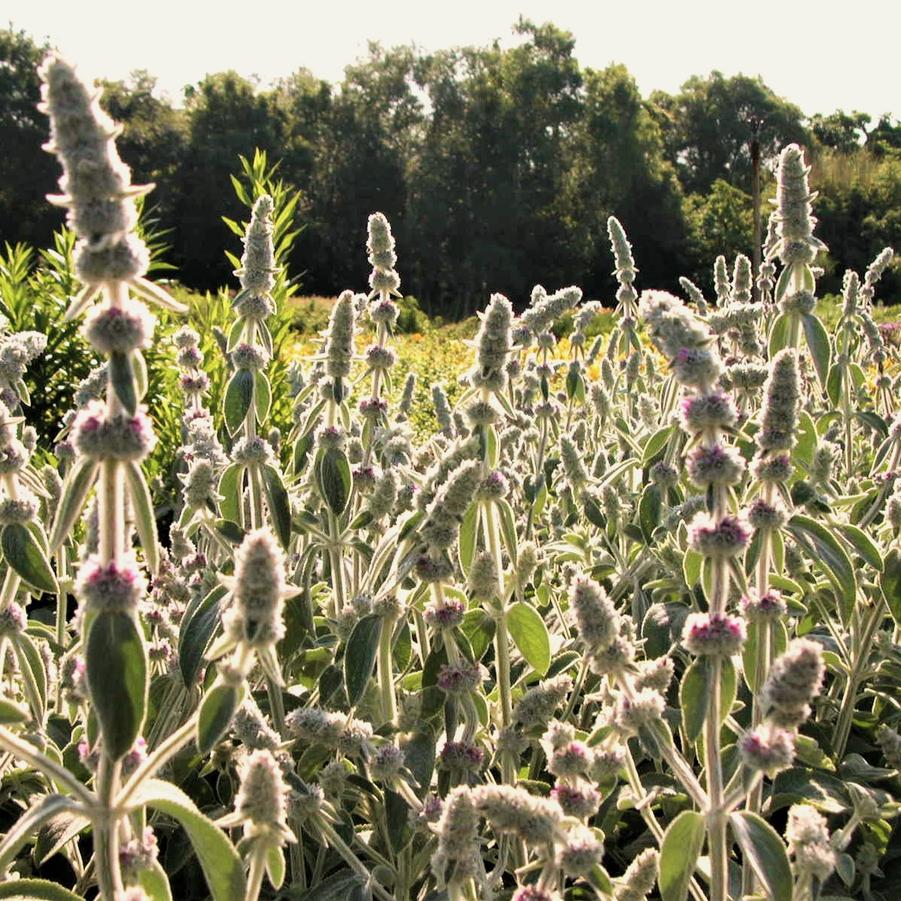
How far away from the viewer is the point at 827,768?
7.57ft

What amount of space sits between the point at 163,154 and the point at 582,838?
147 feet

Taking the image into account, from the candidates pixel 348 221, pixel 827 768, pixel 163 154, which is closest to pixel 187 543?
pixel 827 768

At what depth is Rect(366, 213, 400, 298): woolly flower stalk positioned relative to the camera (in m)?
2.99

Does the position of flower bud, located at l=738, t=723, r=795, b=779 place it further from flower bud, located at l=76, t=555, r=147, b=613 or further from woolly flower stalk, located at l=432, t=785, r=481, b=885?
flower bud, located at l=76, t=555, r=147, b=613

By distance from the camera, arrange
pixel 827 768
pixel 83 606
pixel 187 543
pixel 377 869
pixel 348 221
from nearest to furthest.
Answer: pixel 83 606 < pixel 377 869 < pixel 827 768 < pixel 187 543 < pixel 348 221

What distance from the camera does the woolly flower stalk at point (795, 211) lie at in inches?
105

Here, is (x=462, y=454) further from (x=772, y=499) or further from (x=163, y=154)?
(x=163, y=154)

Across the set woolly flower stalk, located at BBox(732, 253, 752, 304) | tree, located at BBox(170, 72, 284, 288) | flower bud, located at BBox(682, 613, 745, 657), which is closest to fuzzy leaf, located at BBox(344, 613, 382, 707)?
flower bud, located at BBox(682, 613, 745, 657)

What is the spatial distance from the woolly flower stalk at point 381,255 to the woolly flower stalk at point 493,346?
31.1 inches

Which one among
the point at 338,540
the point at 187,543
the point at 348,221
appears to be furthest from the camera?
the point at 348,221

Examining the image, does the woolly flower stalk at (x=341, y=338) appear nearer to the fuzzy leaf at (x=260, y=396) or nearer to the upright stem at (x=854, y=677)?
the fuzzy leaf at (x=260, y=396)

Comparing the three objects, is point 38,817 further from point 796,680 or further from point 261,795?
point 796,680

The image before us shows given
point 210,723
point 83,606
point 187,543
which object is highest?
point 83,606

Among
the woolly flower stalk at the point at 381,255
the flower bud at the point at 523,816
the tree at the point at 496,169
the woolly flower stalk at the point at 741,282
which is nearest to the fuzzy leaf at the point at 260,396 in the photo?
the woolly flower stalk at the point at 381,255
